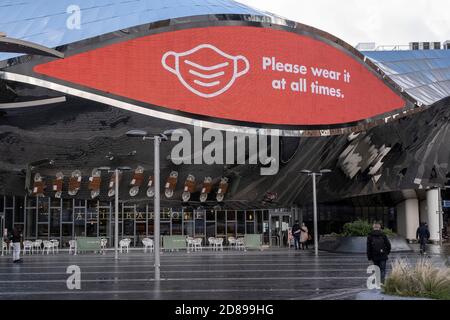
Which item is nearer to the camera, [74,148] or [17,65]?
[17,65]

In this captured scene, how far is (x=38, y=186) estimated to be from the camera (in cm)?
4191

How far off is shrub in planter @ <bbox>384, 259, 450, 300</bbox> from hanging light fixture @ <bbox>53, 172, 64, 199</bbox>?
31.9 m

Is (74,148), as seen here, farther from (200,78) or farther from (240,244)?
(240,244)

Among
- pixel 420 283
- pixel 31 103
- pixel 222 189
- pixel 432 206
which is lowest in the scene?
pixel 420 283

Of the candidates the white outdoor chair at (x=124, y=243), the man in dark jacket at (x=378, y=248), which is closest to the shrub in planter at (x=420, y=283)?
the man in dark jacket at (x=378, y=248)

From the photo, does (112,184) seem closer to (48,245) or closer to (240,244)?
(48,245)

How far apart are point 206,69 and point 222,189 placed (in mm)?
9358

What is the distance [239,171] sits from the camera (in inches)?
1725

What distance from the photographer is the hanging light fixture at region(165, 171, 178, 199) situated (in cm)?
4322

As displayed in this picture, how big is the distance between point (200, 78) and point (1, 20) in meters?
12.7

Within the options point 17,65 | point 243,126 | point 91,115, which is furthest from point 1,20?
point 243,126

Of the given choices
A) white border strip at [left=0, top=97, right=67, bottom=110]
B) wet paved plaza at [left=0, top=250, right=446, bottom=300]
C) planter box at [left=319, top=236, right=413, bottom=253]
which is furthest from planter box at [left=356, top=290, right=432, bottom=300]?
white border strip at [left=0, top=97, right=67, bottom=110]

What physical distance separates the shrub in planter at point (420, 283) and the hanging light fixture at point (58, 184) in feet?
105

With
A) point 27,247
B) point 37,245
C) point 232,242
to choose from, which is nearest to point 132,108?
point 37,245
